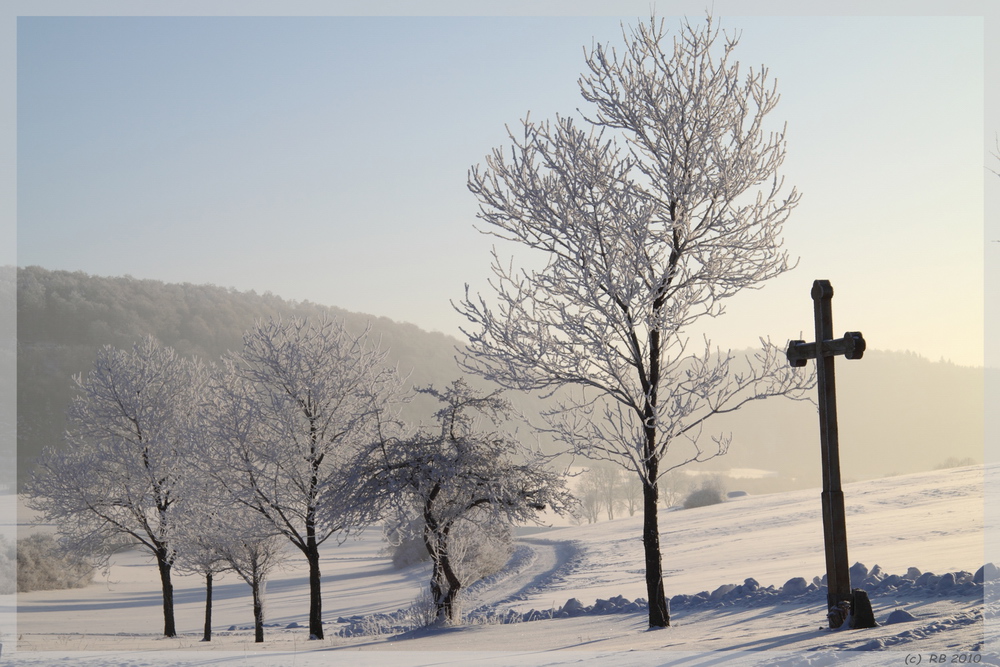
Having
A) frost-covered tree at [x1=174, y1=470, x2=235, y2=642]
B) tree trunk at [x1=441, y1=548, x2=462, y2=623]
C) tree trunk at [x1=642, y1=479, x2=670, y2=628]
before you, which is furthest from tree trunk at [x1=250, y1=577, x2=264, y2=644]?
tree trunk at [x1=642, y1=479, x2=670, y2=628]

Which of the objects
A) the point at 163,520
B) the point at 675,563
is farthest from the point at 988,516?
the point at 163,520

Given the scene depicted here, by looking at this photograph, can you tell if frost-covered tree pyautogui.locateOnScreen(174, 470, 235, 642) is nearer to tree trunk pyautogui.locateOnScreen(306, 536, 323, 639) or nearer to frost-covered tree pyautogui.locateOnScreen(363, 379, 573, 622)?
tree trunk pyautogui.locateOnScreen(306, 536, 323, 639)

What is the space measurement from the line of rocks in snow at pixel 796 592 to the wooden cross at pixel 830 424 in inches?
27.3

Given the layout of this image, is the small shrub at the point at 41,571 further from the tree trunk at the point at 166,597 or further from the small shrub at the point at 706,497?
the small shrub at the point at 706,497

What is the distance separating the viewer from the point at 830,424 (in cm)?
776

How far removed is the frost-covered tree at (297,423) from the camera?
48.5 feet

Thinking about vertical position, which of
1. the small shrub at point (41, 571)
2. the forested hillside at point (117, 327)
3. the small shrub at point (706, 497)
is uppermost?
the forested hillside at point (117, 327)

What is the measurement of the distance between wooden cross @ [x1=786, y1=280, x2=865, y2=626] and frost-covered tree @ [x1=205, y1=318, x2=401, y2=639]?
8.88 meters

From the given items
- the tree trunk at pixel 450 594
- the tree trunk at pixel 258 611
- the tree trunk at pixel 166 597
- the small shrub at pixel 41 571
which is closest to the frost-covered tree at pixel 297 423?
the tree trunk at pixel 450 594

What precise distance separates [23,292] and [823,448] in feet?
340

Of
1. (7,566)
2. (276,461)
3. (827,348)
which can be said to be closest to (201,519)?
(276,461)

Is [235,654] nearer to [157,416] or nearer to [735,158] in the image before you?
[735,158]

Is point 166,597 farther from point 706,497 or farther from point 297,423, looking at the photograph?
point 706,497

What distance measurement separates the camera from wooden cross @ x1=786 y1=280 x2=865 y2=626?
7594mm
